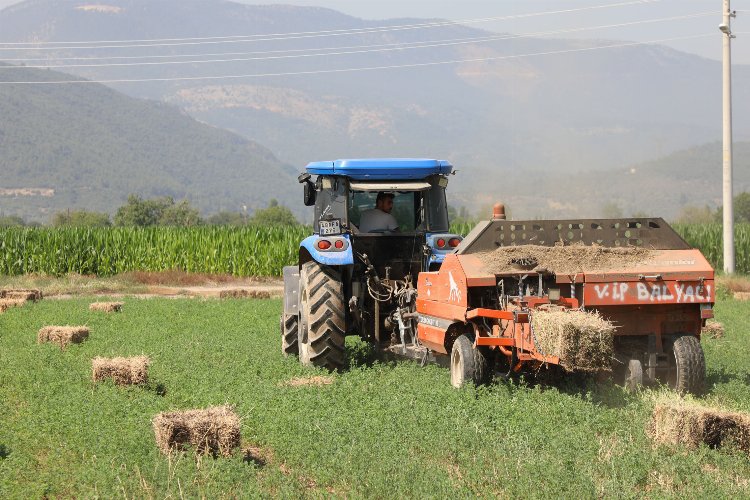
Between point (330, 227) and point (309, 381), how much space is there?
235cm

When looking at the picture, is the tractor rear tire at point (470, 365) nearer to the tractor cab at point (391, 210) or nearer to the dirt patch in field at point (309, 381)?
the dirt patch in field at point (309, 381)

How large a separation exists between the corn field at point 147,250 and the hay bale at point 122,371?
25.5 m

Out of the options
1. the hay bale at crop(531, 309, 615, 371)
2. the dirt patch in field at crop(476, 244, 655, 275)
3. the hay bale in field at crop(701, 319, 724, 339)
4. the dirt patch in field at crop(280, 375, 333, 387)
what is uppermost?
the dirt patch in field at crop(476, 244, 655, 275)

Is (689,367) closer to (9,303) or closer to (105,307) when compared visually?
(105,307)

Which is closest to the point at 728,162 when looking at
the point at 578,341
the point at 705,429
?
the point at 578,341

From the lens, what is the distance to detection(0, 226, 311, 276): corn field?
36656 millimetres


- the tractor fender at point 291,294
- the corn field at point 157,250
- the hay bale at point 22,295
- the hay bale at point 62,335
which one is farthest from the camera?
the corn field at point 157,250

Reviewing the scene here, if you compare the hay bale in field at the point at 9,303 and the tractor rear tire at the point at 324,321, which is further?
the hay bale in field at the point at 9,303

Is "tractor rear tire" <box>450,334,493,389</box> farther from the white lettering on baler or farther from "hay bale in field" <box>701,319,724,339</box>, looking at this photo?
"hay bale in field" <box>701,319,724,339</box>

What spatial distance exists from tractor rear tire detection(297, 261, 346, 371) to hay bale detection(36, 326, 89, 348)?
181 inches

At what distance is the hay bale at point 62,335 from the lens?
16344 millimetres

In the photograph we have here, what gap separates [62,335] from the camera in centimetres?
1638

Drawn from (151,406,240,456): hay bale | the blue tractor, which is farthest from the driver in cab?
(151,406,240,456): hay bale

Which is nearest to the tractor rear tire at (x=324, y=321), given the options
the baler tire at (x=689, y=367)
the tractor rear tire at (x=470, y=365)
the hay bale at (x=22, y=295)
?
the tractor rear tire at (x=470, y=365)
